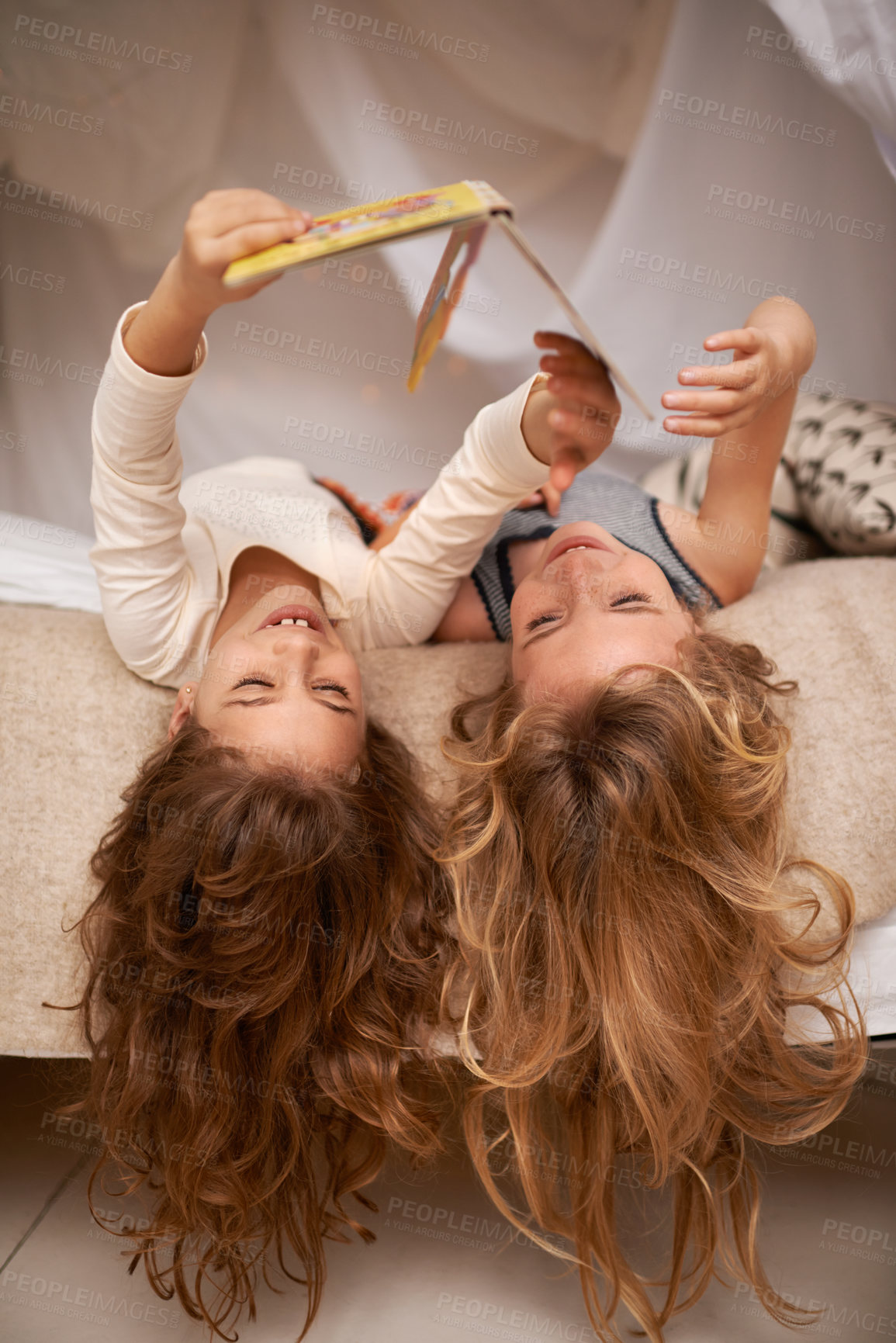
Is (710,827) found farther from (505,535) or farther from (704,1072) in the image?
(505,535)

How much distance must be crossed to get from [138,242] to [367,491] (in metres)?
0.74

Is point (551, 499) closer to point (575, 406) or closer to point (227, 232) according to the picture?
point (575, 406)

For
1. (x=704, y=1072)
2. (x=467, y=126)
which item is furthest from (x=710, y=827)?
(x=467, y=126)

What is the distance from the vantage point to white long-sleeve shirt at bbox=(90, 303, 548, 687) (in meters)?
1.12

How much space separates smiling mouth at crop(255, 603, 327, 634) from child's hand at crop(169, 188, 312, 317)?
404mm

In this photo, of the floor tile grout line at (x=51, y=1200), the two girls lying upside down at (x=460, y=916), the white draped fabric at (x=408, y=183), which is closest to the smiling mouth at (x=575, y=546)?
the two girls lying upside down at (x=460, y=916)

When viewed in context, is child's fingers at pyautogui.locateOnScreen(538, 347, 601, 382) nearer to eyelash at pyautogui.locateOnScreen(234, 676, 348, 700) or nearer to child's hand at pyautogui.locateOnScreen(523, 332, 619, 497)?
child's hand at pyautogui.locateOnScreen(523, 332, 619, 497)

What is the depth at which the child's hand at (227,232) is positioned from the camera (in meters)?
0.91

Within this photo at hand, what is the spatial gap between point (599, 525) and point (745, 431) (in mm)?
258

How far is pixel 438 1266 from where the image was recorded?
113cm

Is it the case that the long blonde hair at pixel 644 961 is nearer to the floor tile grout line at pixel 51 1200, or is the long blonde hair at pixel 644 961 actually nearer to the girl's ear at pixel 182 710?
the girl's ear at pixel 182 710

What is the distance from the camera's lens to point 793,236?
70.1 inches

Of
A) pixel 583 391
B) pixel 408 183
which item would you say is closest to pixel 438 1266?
pixel 583 391

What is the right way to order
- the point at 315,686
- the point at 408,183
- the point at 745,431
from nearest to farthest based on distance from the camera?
the point at 315,686, the point at 745,431, the point at 408,183
